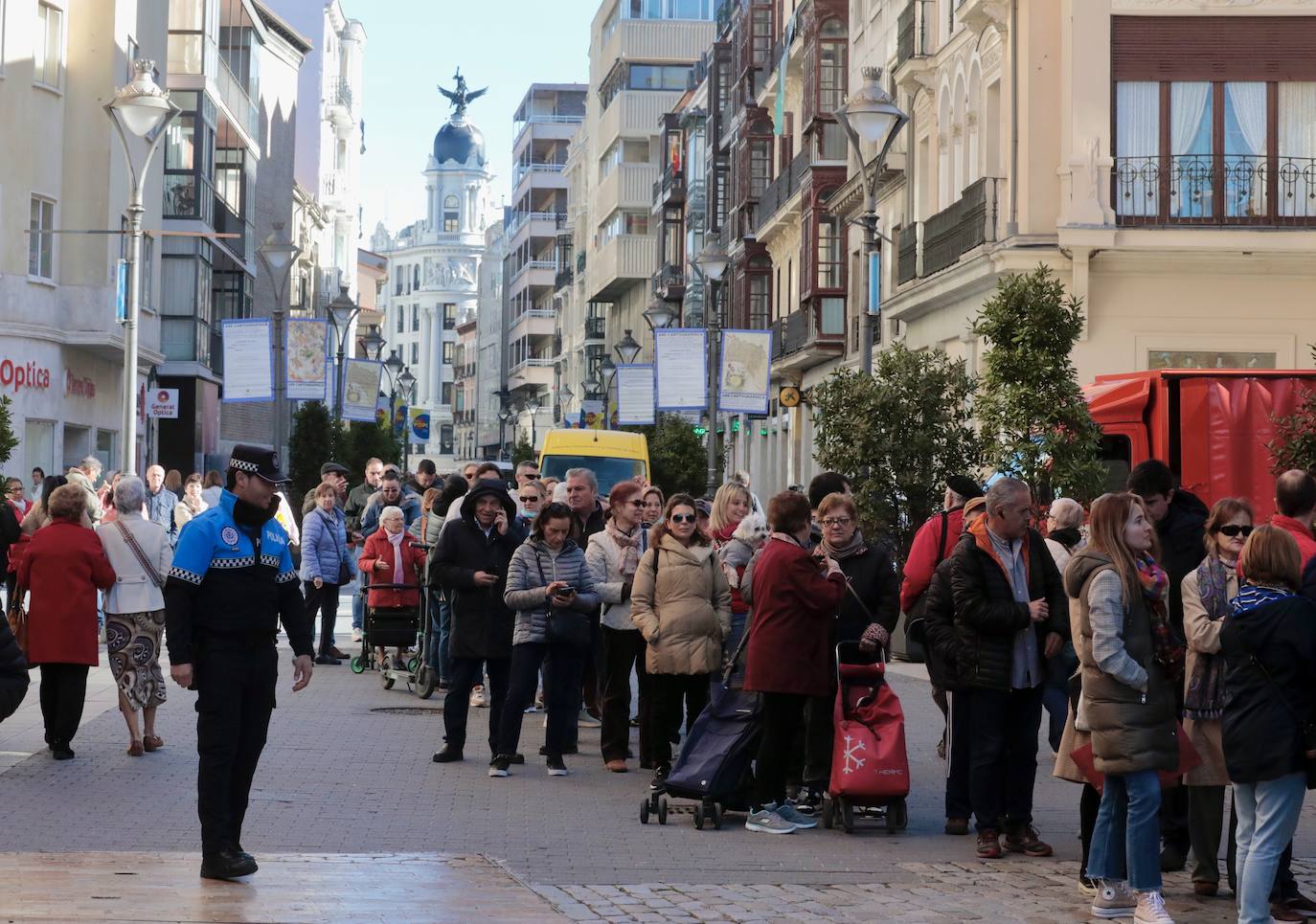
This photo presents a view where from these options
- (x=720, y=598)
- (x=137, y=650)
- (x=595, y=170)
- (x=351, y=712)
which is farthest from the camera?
(x=595, y=170)

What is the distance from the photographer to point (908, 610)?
13.4m

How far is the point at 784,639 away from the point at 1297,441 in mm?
8785

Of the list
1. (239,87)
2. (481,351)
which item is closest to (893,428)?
(239,87)

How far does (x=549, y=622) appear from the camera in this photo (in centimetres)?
1391

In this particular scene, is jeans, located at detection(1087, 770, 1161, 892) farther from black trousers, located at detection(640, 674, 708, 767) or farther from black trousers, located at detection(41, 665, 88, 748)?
black trousers, located at detection(41, 665, 88, 748)

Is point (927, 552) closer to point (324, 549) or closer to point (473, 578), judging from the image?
point (473, 578)

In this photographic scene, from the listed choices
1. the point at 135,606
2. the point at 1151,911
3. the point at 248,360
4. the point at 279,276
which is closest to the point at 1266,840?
the point at 1151,911

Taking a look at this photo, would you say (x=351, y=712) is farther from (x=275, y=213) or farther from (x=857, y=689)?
(x=275, y=213)

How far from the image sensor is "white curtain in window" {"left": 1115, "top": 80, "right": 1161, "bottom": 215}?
28547 millimetres

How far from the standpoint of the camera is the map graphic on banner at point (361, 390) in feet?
141

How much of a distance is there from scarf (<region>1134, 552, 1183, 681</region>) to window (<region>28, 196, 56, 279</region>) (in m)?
31.6

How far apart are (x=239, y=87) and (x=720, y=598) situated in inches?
1941

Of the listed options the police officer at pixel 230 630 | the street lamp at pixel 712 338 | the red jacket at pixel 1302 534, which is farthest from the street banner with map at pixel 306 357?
the red jacket at pixel 1302 534

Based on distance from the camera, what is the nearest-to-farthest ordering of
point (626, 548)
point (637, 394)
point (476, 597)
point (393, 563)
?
point (476, 597), point (626, 548), point (393, 563), point (637, 394)
